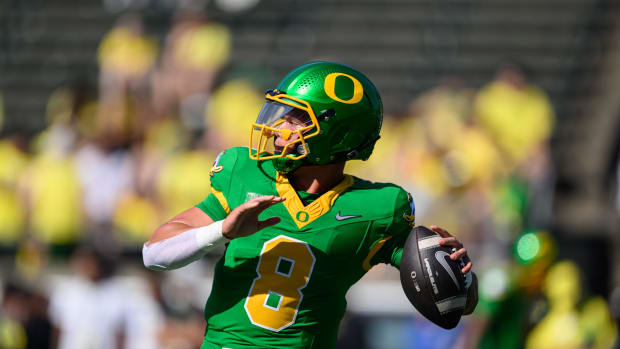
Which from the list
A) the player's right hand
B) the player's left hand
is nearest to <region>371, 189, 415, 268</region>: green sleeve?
the player's left hand

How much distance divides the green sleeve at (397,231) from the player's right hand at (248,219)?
50 centimetres

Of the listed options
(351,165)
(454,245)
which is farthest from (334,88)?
(351,165)

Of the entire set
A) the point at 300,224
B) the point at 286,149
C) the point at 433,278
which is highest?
the point at 286,149

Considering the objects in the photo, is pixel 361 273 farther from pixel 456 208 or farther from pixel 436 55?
pixel 436 55

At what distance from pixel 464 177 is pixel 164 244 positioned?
5.46 meters

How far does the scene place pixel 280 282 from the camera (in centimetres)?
344

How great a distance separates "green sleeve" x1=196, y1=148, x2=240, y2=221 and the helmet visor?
11 centimetres

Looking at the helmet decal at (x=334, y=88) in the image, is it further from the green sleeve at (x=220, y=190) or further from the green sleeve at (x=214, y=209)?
the green sleeve at (x=214, y=209)

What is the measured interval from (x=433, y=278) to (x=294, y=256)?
0.48 meters

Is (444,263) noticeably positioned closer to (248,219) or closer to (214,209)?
(248,219)

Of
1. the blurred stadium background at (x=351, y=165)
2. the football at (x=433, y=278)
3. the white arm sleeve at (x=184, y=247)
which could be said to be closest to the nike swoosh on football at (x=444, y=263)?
the football at (x=433, y=278)

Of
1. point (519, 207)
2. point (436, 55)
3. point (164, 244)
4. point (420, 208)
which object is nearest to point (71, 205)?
point (420, 208)

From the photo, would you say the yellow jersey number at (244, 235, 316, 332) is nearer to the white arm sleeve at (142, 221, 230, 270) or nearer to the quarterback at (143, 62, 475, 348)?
the quarterback at (143, 62, 475, 348)

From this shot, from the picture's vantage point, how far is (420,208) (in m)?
8.59
